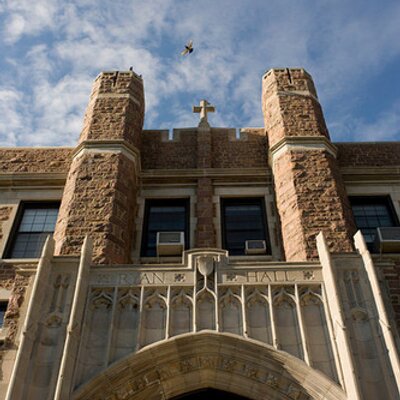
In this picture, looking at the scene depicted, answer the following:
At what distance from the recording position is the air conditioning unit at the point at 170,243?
36.5ft

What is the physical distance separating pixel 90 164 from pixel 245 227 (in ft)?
12.5

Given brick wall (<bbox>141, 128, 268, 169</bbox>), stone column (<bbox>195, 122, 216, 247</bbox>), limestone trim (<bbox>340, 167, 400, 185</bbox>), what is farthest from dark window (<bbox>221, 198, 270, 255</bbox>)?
limestone trim (<bbox>340, 167, 400, 185</bbox>)

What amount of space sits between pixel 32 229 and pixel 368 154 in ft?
28.5

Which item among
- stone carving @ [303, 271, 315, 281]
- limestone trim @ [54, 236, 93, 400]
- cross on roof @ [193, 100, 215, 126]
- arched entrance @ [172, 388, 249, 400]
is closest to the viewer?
limestone trim @ [54, 236, 93, 400]

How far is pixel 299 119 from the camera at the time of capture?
1323cm

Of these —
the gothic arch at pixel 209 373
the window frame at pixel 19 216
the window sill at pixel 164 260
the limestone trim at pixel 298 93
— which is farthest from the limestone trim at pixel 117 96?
the gothic arch at pixel 209 373

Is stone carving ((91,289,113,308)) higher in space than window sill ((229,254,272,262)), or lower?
lower

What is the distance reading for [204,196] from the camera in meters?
12.8

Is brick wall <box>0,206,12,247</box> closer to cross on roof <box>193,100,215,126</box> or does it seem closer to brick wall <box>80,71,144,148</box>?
brick wall <box>80,71,144,148</box>

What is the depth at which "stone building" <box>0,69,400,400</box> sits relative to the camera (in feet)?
25.8

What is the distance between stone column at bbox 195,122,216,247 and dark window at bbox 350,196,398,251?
135 inches

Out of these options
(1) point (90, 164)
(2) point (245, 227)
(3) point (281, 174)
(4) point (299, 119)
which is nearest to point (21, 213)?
(1) point (90, 164)

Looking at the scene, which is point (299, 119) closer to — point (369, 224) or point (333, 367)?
point (369, 224)

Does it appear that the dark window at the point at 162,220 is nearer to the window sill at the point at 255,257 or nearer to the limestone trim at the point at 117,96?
the window sill at the point at 255,257
